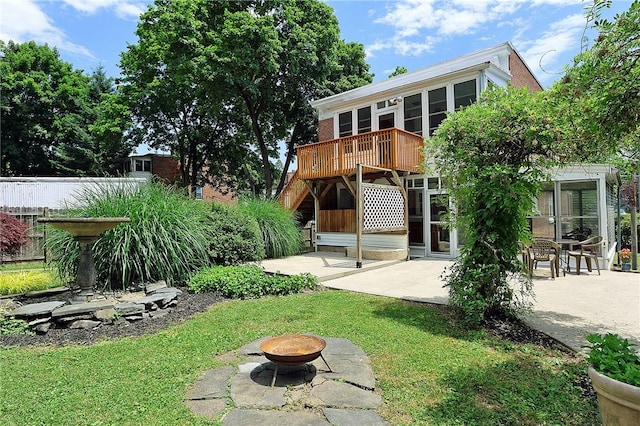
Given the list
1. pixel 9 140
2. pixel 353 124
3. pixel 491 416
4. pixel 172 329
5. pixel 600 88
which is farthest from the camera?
pixel 9 140

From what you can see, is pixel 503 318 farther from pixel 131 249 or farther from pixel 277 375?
pixel 131 249

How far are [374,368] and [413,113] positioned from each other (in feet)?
35.9

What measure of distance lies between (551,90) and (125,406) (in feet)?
17.6

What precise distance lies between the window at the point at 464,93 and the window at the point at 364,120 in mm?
3420

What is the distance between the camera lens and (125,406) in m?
2.68

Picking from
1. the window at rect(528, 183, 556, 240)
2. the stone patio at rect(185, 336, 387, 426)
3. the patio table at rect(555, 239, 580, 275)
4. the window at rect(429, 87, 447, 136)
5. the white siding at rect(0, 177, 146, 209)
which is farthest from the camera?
the white siding at rect(0, 177, 146, 209)

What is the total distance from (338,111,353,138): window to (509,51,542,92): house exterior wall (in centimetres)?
617

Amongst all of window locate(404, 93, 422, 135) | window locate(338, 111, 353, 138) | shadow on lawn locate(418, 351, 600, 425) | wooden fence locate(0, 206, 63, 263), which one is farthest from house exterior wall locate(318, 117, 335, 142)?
shadow on lawn locate(418, 351, 600, 425)

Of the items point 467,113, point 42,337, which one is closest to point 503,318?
point 467,113

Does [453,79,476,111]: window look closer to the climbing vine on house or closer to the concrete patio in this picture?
the concrete patio

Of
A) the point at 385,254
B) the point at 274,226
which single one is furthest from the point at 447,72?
the point at 274,226

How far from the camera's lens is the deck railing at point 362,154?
10.9 metres

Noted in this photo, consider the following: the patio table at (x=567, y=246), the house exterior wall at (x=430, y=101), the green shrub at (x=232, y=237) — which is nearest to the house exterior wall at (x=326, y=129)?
the house exterior wall at (x=430, y=101)

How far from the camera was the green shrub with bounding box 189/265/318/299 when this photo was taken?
20.9 feet
